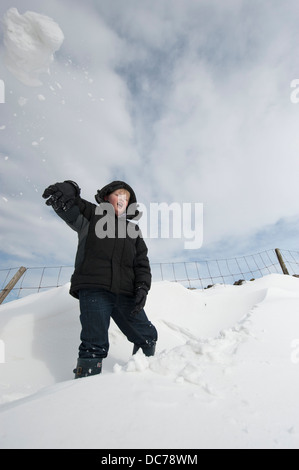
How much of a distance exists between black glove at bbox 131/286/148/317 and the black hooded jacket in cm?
4

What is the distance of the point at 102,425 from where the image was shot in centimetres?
73

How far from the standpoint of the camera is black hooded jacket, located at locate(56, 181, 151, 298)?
1.73 metres

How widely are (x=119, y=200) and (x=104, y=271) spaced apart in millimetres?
767

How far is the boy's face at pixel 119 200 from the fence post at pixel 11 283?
17.2 feet

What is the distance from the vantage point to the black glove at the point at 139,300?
5.90 feet

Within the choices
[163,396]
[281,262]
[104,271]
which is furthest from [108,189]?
[281,262]

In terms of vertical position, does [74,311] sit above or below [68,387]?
above

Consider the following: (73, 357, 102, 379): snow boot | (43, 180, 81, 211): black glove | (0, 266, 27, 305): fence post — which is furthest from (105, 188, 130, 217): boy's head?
(0, 266, 27, 305): fence post

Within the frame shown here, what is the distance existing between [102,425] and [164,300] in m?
3.14

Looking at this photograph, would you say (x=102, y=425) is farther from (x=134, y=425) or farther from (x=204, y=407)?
(x=204, y=407)
